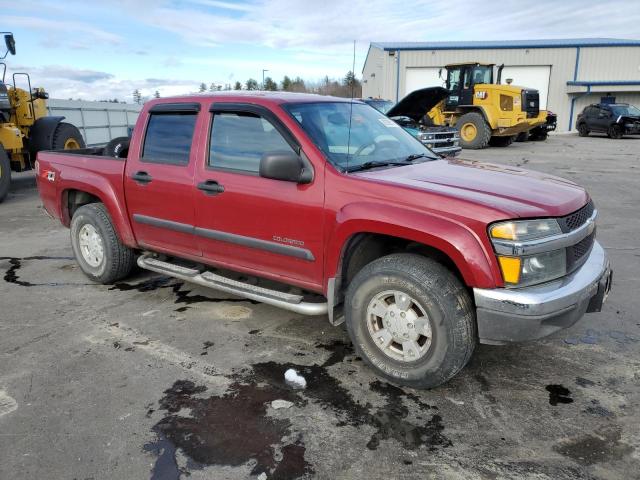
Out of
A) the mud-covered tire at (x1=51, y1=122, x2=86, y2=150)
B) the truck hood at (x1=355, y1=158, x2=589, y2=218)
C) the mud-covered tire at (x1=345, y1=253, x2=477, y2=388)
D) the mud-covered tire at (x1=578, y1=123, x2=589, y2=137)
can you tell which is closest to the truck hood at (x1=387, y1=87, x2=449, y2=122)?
the mud-covered tire at (x1=51, y1=122, x2=86, y2=150)

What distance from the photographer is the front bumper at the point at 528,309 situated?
2828 millimetres

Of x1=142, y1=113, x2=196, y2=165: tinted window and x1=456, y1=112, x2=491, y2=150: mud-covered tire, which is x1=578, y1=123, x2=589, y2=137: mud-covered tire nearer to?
x1=456, y1=112, x2=491, y2=150: mud-covered tire

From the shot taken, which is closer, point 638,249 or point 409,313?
point 409,313

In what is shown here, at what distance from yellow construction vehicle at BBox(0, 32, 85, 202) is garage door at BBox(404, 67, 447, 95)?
91.4 ft

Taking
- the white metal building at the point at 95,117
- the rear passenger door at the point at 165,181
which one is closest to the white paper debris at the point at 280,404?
the rear passenger door at the point at 165,181

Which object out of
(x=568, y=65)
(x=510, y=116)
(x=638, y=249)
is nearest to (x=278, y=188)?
(x=638, y=249)

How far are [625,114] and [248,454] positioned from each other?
2836 centimetres

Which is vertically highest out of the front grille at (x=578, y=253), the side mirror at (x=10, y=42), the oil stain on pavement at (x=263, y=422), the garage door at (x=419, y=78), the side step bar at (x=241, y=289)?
the garage door at (x=419, y=78)

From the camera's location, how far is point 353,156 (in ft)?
12.2

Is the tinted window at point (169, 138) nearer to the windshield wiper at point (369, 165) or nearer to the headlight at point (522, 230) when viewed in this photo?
the windshield wiper at point (369, 165)

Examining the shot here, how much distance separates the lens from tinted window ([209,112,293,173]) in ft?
12.5

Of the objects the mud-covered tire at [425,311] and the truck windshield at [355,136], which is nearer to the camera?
the mud-covered tire at [425,311]

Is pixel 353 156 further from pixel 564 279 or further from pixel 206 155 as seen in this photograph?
pixel 564 279

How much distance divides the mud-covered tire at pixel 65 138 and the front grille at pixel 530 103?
52.0 feet
